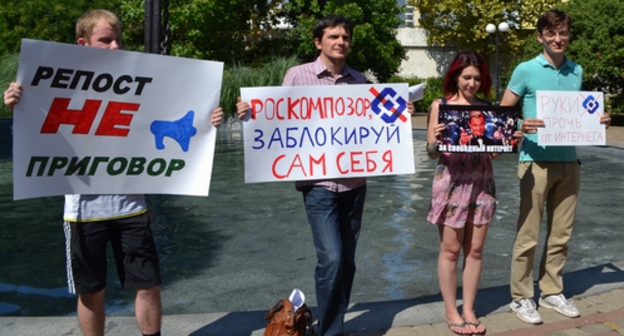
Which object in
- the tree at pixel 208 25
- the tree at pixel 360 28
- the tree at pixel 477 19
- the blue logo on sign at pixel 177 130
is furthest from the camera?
the tree at pixel 477 19

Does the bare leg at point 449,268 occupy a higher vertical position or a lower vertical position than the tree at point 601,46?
lower

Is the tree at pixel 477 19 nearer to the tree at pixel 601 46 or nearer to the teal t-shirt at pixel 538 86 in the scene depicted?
the tree at pixel 601 46

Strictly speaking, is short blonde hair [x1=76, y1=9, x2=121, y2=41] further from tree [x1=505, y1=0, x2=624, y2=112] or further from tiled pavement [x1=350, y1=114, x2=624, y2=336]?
tree [x1=505, y1=0, x2=624, y2=112]

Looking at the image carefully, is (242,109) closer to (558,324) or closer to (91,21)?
(91,21)

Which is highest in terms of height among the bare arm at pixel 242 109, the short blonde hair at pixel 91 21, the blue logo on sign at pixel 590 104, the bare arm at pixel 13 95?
the short blonde hair at pixel 91 21

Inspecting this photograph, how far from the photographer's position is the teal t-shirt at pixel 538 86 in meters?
4.52

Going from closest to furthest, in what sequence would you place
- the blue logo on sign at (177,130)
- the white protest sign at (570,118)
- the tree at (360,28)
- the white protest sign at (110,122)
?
the white protest sign at (110,122) → the blue logo on sign at (177,130) → the white protest sign at (570,118) → the tree at (360,28)

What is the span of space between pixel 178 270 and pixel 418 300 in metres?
2.18

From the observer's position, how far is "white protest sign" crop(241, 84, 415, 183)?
4.14 metres

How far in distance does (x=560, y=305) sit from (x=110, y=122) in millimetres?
2937

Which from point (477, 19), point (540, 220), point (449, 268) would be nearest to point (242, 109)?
point (449, 268)

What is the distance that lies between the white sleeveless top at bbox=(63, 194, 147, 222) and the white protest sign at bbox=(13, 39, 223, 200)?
0.04 metres

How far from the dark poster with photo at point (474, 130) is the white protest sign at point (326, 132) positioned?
0.29 meters

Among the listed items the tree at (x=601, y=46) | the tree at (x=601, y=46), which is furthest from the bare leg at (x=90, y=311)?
the tree at (x=601, y=46)
